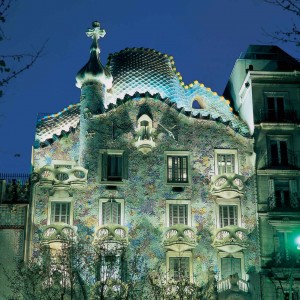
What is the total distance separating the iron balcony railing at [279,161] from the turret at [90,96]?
34.9ft

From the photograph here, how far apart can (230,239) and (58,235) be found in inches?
396

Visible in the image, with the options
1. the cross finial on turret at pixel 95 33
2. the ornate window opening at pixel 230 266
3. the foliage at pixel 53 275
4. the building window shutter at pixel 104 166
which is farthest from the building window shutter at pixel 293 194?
the cross finial on turret at pixel 95 33

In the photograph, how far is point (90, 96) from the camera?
46344 mm

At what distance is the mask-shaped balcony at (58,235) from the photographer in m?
41.9

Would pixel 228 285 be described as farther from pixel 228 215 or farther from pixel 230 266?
pixel 228 215

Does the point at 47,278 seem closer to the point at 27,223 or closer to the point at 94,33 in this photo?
the point at 27,223

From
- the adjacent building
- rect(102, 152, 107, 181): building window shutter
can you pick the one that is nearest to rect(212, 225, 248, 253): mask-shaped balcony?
the adjacent building

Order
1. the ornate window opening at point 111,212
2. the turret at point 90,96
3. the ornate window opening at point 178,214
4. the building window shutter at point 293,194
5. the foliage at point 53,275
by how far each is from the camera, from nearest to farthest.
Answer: the foliage at point 53,275 → the ornate window opening at point 111,212 → the ornate window opening at point 178,214 → the building window shutter at point 293,194 → the turret at point 90,96

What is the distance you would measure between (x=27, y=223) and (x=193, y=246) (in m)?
9.91

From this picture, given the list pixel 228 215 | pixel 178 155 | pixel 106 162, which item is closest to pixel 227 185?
pixel 228 215

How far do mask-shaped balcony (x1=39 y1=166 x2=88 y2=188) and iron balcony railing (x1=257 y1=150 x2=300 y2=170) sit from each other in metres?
11.2

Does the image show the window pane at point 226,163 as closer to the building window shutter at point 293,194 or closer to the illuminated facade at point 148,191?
the illuminated facade at point 148,191

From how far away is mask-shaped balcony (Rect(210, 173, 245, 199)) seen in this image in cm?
4400

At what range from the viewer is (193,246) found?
43000 millimetres
